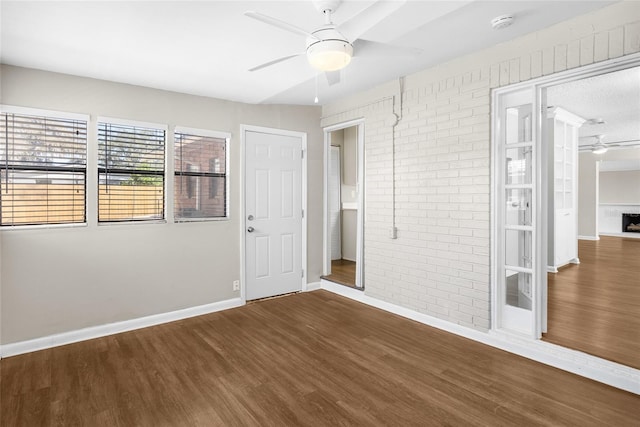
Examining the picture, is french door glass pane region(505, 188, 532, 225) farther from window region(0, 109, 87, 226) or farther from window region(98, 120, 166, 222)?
window region(0, 109, 87, 226)

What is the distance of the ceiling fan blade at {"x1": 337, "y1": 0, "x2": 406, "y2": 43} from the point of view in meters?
2.23

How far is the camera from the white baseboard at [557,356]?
233cm

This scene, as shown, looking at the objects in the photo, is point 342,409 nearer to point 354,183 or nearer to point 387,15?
point 387,15

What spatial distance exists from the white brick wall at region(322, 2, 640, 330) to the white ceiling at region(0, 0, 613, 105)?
0.17m

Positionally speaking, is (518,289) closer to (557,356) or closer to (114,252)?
(557,356)

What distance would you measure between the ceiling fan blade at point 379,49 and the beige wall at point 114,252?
6.28ft

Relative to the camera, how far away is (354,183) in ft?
20.9

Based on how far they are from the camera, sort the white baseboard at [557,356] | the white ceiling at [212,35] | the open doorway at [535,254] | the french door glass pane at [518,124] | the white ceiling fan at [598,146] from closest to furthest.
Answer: the white ceiling at [212,35], the white baseboard at [557,356], the open doorway at [535,254], the french door glass pane at [518,124], the white ceiling fan at [598,146]

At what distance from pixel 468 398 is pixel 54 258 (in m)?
3.61

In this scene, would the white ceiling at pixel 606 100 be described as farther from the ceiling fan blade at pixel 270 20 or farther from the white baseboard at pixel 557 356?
the ceiling fan blade at pixel 270 20

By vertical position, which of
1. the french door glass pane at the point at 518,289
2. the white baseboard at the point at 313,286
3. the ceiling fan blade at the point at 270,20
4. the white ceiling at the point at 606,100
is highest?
the white ceiling at the point at 606,100

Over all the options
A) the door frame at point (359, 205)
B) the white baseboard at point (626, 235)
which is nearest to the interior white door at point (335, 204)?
the door frame at point (359, 205)

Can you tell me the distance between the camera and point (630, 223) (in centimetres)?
985

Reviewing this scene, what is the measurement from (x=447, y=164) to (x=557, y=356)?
1.83 metres
